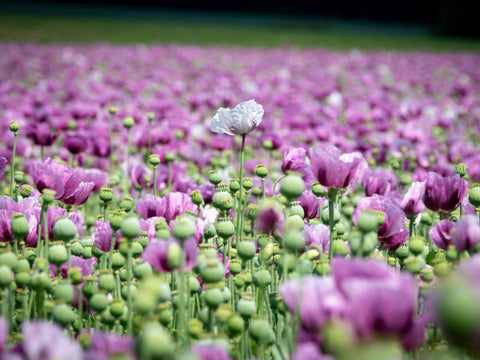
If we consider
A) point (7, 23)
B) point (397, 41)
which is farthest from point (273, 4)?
point (7, 23)

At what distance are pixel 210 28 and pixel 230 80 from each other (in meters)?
18.5

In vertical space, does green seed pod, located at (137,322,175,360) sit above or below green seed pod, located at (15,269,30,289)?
above

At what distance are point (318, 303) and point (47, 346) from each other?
0.38m

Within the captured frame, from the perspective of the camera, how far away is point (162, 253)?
1.09m

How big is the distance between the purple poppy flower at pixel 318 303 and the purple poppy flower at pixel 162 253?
327 mm

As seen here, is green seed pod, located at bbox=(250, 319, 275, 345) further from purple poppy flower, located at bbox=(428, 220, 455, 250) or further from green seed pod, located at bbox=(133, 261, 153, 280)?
purple poppy flower, located at bbox=(428, 220, 455, 250)

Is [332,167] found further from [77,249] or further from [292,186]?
[77,249]

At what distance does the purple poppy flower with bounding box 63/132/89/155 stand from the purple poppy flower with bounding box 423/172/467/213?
168cm

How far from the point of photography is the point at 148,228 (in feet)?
4.83

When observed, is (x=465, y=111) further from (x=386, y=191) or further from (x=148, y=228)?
(x=148, y=228)

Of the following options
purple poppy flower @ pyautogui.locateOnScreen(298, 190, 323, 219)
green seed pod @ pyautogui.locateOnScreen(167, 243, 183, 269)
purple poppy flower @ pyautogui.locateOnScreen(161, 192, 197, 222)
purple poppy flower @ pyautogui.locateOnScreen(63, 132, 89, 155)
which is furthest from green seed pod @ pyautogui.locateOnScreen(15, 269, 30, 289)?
purple poppy flower @ pyautogui.locateOnScreen(63, 132, 89, 155)

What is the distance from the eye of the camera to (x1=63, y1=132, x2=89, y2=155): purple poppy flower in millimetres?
2578

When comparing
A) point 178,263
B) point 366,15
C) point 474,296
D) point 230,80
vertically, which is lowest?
point 178,263

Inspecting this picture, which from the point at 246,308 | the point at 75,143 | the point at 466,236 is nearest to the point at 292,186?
the point at 246,308
